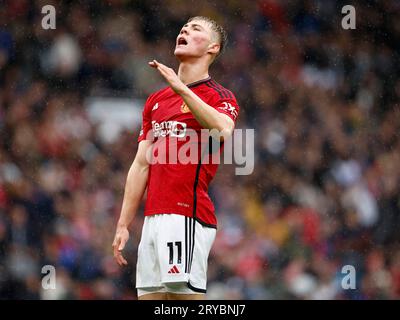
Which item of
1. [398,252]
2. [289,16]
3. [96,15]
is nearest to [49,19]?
[96,15]

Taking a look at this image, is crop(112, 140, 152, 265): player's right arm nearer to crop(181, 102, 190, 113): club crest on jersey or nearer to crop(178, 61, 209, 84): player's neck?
crop(181, 102, 190, 113): club crest on jersey

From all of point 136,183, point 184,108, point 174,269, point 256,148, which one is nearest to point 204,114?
point 184,108

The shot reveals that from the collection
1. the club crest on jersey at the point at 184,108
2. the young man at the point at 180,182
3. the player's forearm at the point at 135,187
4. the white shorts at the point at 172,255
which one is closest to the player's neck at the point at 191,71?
the young man at the point at 180,182

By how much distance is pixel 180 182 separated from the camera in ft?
15.1

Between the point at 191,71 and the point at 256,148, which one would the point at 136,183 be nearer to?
the point at 191,71

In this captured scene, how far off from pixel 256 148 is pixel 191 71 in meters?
4.62

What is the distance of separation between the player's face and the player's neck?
56mm

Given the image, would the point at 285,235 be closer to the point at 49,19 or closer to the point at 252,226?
the point at 252,226

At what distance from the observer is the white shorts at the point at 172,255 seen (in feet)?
14.7

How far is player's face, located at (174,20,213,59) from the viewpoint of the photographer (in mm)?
4758

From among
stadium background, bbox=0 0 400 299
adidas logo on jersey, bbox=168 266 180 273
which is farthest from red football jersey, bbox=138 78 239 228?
stadium background, bbox=0 0 400 299

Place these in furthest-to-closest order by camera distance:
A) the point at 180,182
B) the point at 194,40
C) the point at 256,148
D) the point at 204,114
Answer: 1. the point at 256,148
2. the point at 194,40
3. the point at 180,182
4. the point at 204,114

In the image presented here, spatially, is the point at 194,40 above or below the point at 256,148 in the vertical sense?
below

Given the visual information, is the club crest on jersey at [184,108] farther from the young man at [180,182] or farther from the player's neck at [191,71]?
the player's neck at [191,71]
